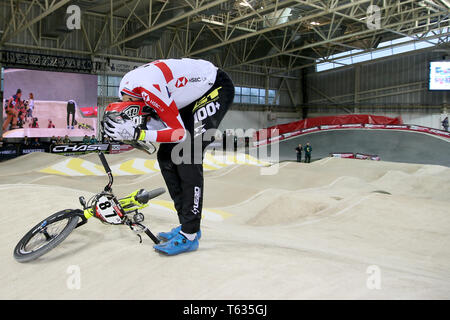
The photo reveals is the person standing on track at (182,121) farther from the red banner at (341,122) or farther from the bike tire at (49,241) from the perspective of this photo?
the red banner at (341,122)

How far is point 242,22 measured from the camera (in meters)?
22.0

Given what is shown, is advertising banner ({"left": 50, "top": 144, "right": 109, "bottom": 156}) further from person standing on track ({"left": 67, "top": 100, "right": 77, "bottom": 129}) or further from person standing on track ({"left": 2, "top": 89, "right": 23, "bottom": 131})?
person standing on track ({"left": 2, "top": 89, "right": 23, "bottom": 131})

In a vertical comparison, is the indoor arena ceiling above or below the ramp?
above

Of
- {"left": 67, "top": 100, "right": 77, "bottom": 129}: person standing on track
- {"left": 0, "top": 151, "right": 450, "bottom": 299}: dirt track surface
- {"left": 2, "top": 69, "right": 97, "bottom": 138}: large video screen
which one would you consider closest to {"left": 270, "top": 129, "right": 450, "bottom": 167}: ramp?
{"left": 2, "top": 69, "right": 97, "bottom": 138}: large video screen

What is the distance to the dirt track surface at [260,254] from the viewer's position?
90.5 inches

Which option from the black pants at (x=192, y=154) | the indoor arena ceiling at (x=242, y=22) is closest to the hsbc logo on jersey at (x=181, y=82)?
the black pants at (x=192, y=154)

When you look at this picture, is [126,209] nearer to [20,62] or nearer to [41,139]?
[41,139]

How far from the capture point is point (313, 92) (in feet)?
122

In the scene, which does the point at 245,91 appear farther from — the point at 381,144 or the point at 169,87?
the point at 169,87

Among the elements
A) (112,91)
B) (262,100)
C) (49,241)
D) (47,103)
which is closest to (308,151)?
(112,91)

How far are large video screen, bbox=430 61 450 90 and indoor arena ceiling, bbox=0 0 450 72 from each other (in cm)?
191

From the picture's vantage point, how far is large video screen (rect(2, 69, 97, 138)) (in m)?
19.5

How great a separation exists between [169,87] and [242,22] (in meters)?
20.5
